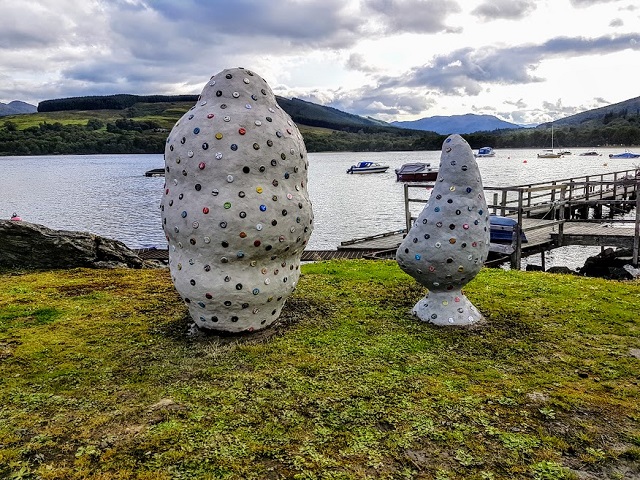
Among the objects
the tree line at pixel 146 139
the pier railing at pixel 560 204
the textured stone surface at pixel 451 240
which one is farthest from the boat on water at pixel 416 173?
the textured stone surface at pixel 451 240

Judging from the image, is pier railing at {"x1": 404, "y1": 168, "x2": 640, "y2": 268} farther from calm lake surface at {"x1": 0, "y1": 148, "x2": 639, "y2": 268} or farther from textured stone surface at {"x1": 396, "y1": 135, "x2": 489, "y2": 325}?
textured stone surface at {"x1": 396, "y1": 135, "x2": 489, "y2": 325}

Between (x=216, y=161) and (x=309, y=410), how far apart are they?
335 centimetres

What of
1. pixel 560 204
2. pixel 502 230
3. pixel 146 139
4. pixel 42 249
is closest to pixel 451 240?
pixel 42 249

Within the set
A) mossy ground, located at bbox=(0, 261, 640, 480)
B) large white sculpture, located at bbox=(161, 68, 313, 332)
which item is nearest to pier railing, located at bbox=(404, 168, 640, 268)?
mossy ground, located at bbox=(0, 261, 640, 480)

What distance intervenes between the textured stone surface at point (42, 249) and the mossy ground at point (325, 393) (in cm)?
310

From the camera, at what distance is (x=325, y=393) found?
17.4ft

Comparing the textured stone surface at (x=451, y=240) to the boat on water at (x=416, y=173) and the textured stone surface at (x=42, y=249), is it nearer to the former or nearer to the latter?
the textured stone surface at (x=42, y=249)

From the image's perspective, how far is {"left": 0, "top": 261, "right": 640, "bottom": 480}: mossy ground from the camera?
4.16 meters

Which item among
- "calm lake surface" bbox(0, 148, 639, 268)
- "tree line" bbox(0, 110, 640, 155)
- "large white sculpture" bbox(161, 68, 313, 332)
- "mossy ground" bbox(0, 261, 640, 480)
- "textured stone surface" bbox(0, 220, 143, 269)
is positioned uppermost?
"tree line" bbox(0, 110, 640, 155)

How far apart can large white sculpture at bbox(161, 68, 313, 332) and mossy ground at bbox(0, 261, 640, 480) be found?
709 mm

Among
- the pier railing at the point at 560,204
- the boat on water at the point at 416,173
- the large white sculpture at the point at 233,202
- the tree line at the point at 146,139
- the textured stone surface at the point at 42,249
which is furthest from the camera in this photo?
the tree line at the point at 146,139

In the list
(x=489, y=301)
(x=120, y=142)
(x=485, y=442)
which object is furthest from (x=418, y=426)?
(x=120, y=142)

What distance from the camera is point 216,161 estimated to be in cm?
645

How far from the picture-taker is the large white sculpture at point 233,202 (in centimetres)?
645
